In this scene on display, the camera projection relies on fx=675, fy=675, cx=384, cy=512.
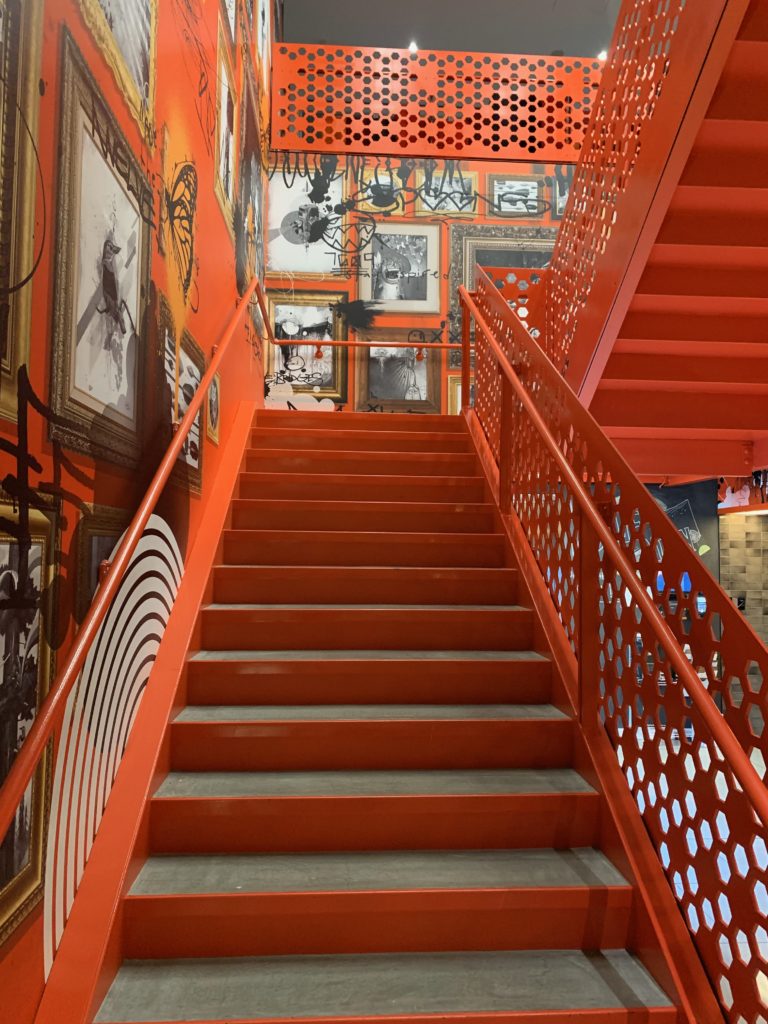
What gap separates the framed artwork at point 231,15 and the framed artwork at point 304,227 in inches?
91.8

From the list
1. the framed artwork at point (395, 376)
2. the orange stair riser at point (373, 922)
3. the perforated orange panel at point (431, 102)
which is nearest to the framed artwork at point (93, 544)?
the orange stair riser at point (373, 922)

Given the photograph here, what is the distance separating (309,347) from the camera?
6559mm

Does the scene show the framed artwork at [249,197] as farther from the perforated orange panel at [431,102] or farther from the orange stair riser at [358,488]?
the orange stair riser at [358,488]

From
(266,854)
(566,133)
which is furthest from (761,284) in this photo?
(566,133)

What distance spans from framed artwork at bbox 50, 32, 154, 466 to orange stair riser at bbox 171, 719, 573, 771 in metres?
0.99

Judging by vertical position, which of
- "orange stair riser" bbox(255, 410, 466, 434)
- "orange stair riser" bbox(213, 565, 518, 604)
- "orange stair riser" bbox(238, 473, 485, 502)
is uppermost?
"orange stair riser" bbox(255, 410, 466, 434)

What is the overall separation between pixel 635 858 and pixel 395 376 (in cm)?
528

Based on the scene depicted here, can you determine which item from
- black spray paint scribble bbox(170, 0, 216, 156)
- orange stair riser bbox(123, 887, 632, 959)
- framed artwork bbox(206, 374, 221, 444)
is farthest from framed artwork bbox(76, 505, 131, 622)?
black spray paint scribble bbox(170, 0, 216, 156)

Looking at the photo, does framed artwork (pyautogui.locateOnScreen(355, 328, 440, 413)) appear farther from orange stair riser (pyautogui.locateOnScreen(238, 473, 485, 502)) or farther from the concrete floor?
the concrete floor

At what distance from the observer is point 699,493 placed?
766 cm

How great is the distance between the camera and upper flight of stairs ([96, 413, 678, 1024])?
1.72 m

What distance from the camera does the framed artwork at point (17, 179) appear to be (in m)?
1.32

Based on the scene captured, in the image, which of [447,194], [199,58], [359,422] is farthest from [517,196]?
[199,58]

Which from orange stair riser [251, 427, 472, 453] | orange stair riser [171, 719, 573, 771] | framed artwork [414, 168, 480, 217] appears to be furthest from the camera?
framed artwork [414, 168, 480, 217]
